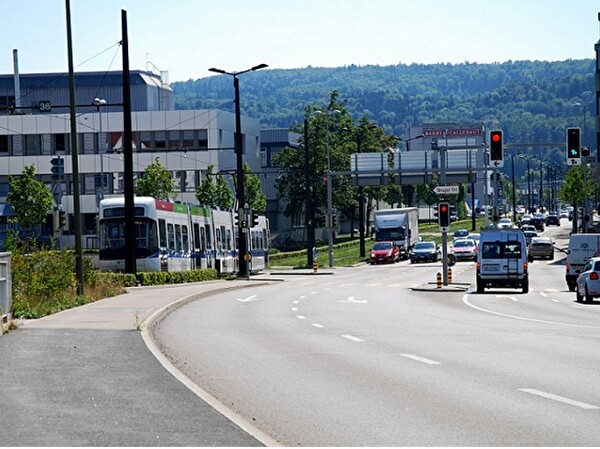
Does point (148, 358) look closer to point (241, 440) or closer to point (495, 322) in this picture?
point (241, 440)

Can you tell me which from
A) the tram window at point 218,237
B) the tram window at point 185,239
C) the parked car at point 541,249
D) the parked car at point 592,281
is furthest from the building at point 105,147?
the parked car at point 592,281

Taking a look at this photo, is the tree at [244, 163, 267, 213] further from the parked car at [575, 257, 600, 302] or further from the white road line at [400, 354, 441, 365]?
the white road line at [400, 354, 441, 365]

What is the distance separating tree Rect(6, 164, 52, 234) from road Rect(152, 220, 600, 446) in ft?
183

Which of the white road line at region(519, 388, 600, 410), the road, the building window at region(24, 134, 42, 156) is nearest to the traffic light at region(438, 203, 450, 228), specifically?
the road

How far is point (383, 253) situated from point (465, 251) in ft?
21.4

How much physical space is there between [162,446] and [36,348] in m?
10.0

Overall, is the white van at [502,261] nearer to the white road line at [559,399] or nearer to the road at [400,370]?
the road at [400,370]

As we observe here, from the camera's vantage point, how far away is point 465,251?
8425 centimetres

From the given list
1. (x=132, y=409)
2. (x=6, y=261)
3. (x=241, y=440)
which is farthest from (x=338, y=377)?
(x=6, y=261)

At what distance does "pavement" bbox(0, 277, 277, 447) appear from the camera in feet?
33.7

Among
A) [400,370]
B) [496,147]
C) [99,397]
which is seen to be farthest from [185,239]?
[99,397]

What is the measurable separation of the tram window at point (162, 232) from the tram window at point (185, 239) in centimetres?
301

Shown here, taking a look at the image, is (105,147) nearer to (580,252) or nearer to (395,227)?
(395,227)

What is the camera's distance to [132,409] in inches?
474
